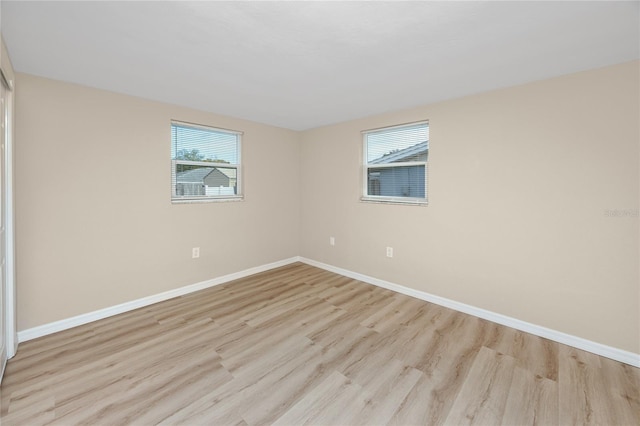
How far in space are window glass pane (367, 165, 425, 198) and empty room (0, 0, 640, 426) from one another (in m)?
0.03

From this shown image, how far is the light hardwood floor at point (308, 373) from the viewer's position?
1.59m

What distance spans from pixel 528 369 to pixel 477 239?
47.3 inches

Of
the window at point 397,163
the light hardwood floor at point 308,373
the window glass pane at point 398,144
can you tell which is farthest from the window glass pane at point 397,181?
the light hardwood floor at point 308,373

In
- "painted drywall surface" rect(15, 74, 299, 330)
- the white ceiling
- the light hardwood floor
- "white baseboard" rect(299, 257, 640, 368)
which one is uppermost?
the white ceiling

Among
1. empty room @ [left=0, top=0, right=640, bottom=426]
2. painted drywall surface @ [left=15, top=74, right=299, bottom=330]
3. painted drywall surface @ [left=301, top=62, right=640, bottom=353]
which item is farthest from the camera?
painted drywall surface @ [left=15, top=74, right=299, bottom=330]

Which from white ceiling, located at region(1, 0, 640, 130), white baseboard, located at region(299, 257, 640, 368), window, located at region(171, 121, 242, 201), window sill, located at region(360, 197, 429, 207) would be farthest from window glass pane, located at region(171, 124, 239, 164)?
white baseboard, located at region(299, 257, 640, 368)

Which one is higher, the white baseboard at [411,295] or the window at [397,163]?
Result: the window at [397,163]

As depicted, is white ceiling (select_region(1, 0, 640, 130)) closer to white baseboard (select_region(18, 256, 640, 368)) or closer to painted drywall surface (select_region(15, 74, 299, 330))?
painted drywall surface (select_region(15, 74, 299, 330))

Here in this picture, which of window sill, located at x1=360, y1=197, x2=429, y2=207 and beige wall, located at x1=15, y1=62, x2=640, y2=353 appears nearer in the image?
beige wall, located at x1=15, y1=62, x2=640, y2=353

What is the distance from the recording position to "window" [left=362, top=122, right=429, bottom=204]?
3.26 m

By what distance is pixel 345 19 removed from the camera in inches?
62.6

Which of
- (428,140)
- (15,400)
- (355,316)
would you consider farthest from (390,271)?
(15,400)

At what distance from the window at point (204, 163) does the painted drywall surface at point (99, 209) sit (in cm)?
11

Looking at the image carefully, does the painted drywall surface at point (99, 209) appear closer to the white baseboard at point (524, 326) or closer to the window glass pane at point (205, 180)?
the window glass pane at point (205, 180)
